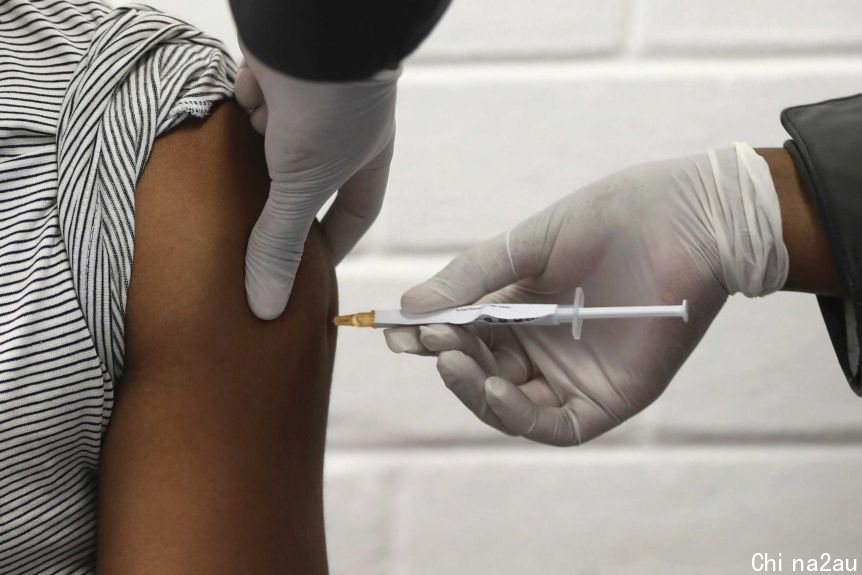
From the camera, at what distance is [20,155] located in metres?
0.61

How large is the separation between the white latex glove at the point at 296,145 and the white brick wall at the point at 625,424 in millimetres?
612

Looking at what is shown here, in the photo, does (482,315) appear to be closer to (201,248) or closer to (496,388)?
(496,388)

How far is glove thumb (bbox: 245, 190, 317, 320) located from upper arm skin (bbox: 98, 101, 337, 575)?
0.01 metres

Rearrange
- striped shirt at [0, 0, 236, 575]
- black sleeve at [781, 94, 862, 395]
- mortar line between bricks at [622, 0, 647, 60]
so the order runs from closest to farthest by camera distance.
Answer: striped shirt at [0, 0, 236, 575] < black sleeve at [781, 94, 862, 395] < mortar line between bricks at [622, 0, 647, 60]

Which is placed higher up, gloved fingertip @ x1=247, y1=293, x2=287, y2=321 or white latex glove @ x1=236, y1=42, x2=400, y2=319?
white latex glove @ x1=236, y1=42, x2=400, y2=319

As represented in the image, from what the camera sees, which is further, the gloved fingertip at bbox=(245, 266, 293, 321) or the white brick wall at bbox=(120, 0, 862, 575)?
the white brick wall at bbox=(120, 0, 862, 575)

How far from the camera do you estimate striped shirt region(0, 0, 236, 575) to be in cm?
59

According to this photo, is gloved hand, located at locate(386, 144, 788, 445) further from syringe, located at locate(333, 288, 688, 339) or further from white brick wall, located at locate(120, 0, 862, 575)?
white brick wall, located at locate(120, 0, 862, 575)

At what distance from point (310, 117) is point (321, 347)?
208 mm

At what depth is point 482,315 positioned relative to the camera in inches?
30.8

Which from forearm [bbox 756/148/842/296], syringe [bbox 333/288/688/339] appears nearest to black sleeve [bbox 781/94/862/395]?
forearm [bbox 756/148/842/296]

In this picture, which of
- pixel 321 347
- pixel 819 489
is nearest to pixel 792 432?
pixel 819 489

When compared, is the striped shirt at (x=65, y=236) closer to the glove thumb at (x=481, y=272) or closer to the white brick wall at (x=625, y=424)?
the glove thumb at (x=481, y=272)

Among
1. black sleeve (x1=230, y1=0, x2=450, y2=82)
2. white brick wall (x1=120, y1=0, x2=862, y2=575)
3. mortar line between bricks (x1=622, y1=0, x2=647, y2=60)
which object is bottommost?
white brick wall (x1=120, y1=0, x2=862, y2=575)
